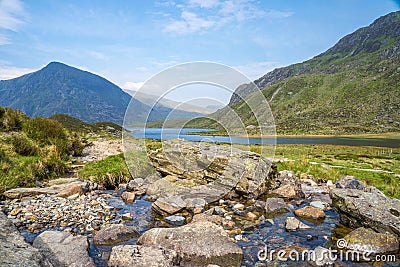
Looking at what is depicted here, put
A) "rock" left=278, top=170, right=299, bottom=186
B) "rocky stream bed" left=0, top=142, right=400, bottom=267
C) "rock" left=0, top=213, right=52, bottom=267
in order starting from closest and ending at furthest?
1. "rock" left=0, top=213, right=52, bottom=267
2. "rocky stream bed" left=0, top=142, right=400, bottom=267
3. "rock" left=278, top=170, right=299, bottom=186

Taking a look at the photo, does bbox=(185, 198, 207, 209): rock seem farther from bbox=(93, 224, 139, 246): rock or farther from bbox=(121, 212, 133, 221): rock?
bbox=(93, 224, 139, 246): rock

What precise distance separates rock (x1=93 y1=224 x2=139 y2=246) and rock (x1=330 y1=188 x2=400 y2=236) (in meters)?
7.61

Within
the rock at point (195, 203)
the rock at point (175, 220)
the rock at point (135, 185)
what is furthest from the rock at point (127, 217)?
the rock at point (135, 185)

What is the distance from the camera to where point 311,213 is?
1040 cm

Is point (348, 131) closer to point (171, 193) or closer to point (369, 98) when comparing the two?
point (369, 98)

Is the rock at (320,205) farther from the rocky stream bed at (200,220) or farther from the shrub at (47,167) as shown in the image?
the shrub at (47,167)

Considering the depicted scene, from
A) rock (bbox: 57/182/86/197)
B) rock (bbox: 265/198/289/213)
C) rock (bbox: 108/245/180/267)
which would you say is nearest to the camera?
rock (bbox: 108/245/180/267)

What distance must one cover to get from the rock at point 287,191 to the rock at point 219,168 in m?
0.53

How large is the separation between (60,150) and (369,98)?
6766 inches

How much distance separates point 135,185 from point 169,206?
4.39 meters

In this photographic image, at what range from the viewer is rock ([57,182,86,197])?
12042 mm

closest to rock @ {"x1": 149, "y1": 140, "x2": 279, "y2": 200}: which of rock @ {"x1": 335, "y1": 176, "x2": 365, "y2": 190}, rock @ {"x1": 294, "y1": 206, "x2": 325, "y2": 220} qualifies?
rock @ {"x1": 294, "y1": 206, "x2": 325, "y2": 220}

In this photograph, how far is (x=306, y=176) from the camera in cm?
1692

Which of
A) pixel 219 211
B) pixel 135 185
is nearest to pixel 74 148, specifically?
pixel 135 185
